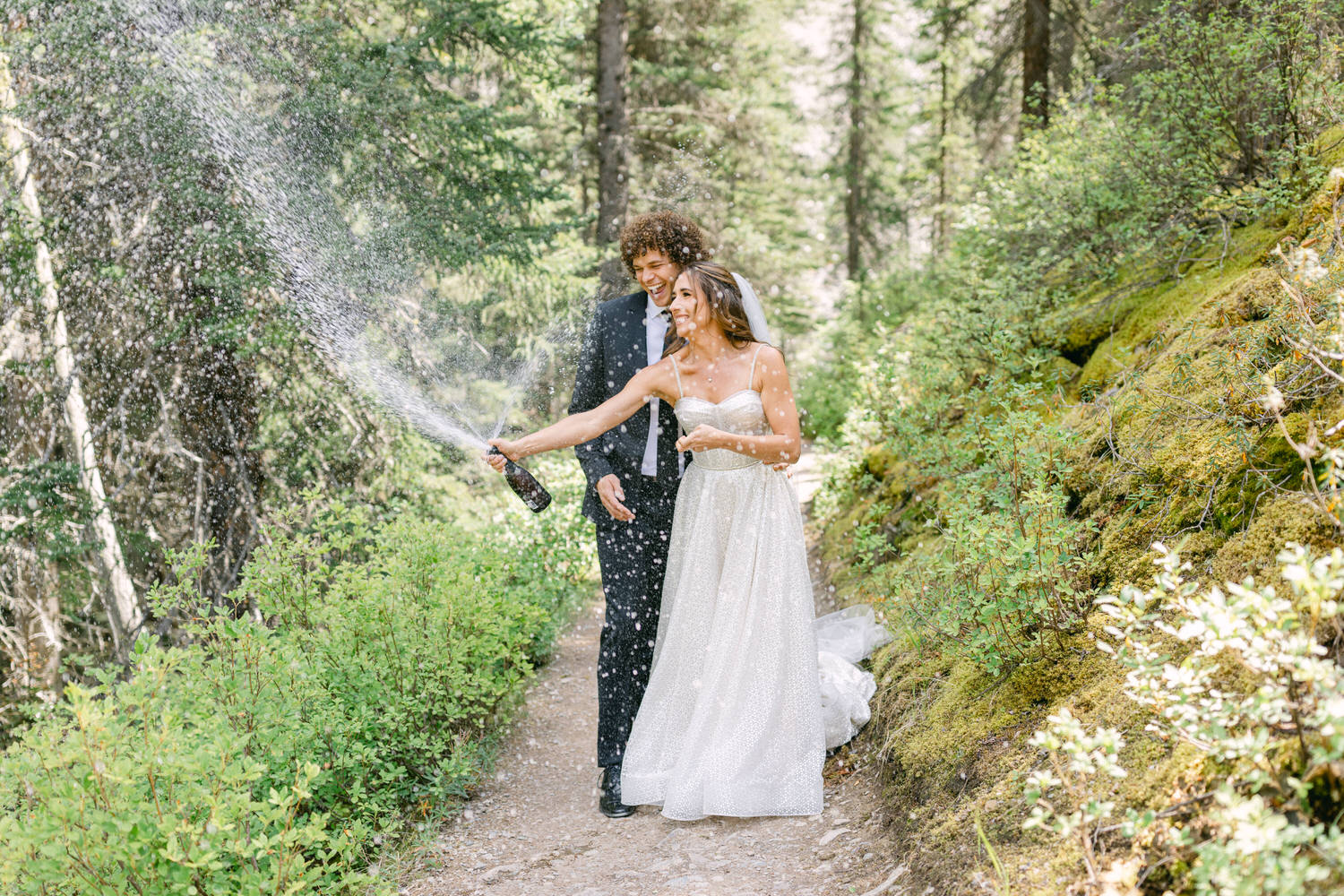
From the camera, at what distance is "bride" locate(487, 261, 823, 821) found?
369cm

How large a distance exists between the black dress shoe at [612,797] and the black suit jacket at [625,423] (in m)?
1.20

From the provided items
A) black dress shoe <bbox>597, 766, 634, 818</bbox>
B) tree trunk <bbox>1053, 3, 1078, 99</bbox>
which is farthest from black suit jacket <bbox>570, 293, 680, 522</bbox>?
tree trunk <bbox>1053, 3, 1078, 99</bbox>

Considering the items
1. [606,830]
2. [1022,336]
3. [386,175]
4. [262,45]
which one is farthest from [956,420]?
[262,45]

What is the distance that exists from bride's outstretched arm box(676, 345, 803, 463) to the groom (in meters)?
0.42

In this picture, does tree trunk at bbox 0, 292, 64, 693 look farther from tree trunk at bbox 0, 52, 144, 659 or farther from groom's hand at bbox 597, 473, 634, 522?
groom's hand at bbox 597, 473, 634, 522

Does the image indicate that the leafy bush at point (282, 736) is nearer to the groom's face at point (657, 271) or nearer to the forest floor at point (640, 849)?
the forest floor at point (640, 849)

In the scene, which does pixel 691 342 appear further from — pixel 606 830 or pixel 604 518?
pixel 606 830

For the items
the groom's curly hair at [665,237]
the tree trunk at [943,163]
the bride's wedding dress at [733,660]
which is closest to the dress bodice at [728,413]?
the bride's wedding dress at [733,660]

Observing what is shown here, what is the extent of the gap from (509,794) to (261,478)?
502 centimetres

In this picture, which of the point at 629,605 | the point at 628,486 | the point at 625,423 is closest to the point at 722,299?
the point at 625,423

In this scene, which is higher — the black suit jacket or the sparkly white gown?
the black suit jacket

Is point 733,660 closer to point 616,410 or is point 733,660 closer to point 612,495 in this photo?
point 612,495

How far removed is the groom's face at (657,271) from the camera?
13.1 feet

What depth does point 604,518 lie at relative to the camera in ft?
13.7
